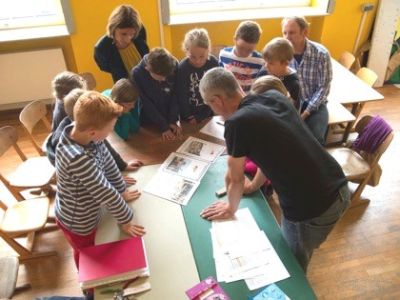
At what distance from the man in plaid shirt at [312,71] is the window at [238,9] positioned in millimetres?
1425

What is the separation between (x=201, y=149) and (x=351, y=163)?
1.41m

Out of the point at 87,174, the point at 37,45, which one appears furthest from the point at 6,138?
the point at 37,45

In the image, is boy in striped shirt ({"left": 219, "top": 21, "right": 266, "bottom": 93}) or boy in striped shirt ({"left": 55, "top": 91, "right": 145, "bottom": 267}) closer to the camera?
boy in striped shirt ({"left": 55, "top": 91, "right": 145, "bottom": 267})

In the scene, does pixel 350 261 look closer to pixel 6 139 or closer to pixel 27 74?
pixel 6 139

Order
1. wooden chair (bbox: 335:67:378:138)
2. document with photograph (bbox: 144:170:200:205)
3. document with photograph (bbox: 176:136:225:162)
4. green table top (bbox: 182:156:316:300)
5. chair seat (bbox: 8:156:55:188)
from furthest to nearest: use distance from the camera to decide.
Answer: wooden chair (bbox: 335:67:378:138)
chair seat (bbox: 8:156:55:188)
document with photograph (bbox: 176:136:225:162)
document with photograph (bbox: 144:170:200:205)
green table top (bbox: 182:156:316:300)

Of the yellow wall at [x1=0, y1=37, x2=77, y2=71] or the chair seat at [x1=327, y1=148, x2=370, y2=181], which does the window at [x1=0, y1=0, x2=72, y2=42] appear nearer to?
the yellow wall at [x1=0, y1=37, x2=77, y2=71]

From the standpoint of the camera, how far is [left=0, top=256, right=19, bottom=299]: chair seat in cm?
187

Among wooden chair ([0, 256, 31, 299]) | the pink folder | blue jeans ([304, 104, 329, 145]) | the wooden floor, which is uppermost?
the pink folder

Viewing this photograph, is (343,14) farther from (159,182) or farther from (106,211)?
(106,211)

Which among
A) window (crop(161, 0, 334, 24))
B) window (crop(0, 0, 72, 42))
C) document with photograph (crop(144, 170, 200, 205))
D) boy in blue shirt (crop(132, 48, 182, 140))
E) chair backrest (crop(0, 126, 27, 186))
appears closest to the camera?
document with photograph (crop(144, 170, 200, 205))

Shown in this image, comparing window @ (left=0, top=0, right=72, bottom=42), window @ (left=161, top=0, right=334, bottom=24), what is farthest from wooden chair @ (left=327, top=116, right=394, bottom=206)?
window @ (left=0, top=0, right=72, bottom=42)

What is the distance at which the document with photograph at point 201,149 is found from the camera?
2102mm

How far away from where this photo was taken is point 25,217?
235cm

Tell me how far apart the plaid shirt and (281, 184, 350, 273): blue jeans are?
4.65ft
